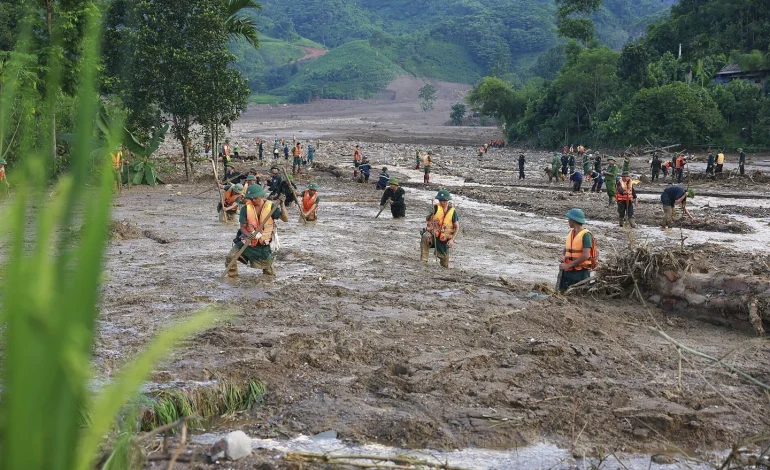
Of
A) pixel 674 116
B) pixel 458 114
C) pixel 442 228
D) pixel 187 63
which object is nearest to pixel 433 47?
pixel 458 114

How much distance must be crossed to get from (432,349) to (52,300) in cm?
730

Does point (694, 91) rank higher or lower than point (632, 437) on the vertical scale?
higher

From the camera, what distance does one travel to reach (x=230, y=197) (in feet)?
60.5

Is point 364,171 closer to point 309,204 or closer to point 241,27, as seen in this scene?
point 241,27

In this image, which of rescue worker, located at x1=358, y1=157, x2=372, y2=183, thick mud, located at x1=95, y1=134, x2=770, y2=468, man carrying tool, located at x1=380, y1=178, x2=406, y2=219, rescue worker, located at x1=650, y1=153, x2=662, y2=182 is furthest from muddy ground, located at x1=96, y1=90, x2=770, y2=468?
rescue worker, located at x1=650, y1=153, x2=662, y2=182

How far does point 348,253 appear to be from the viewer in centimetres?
1534

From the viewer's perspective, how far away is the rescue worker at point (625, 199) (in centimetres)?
1959

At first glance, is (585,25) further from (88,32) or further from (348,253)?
(88,32)

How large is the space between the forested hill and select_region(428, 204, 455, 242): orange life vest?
331ft

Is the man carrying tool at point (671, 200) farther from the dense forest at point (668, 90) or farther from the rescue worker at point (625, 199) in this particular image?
the dense forest at point (668, 90)

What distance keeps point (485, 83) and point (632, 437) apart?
6607cm

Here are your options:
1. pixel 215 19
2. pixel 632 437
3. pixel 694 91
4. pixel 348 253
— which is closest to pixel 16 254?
pixel 632 437

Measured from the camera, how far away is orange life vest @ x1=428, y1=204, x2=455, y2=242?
13.2 meters

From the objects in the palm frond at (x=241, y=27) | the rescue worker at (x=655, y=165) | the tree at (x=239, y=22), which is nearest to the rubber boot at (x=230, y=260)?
the tree at (x=239, y=22)
